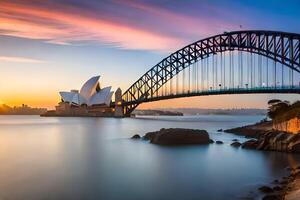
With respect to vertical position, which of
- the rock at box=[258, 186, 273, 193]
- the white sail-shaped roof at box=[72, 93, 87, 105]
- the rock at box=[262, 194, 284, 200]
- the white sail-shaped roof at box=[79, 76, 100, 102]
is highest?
the white sail-shaped roof at box=[79, 76, 100, 102]

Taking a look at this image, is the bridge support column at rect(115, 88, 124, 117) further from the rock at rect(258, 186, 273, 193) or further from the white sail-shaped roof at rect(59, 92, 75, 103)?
the rock at rect(258, 186, 273, 193)

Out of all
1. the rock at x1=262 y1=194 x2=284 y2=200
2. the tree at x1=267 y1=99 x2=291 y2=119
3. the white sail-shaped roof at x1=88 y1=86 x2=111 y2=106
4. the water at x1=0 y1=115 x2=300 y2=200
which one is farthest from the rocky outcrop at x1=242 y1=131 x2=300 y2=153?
the white sail-shaped roof at x1=88 y1=86 x2=111 y2=106

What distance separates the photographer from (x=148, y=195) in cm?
1552

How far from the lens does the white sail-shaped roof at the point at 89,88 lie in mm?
131625

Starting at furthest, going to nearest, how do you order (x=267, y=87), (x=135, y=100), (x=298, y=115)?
(x=135, y=100) < (x=267, y=87) < (x=298, y=115)

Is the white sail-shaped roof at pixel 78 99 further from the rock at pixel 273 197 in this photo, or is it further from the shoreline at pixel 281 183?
the rock at pixel 273 197

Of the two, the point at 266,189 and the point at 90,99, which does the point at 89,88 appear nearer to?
the point at 90,99

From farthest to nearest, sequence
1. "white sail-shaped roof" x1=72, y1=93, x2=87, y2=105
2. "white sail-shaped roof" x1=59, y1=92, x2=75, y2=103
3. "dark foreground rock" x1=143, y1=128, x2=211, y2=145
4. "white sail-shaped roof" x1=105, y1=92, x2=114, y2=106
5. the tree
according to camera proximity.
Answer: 1. "white sail-shaped roof" x1=59, y1=92, x2=75, y2=103
2. "white sail-shaped roof" x1=72, y1=93, x2=87, y2=105
3. "white sail-shaped roof" x1=105, y1=92, x2=114, y2=106
4. the tree
5. "dark foreground rock" x1=143, y1=128, x2=211, y2=145

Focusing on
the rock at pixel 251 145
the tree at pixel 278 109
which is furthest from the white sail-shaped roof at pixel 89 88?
the rock at pixel 251 145

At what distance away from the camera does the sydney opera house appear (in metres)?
138

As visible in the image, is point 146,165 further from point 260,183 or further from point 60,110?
point 60,110

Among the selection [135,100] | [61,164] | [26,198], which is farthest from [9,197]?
[135,100]

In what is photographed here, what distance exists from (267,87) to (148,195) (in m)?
67.0

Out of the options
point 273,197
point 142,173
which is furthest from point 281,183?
point 142,173
